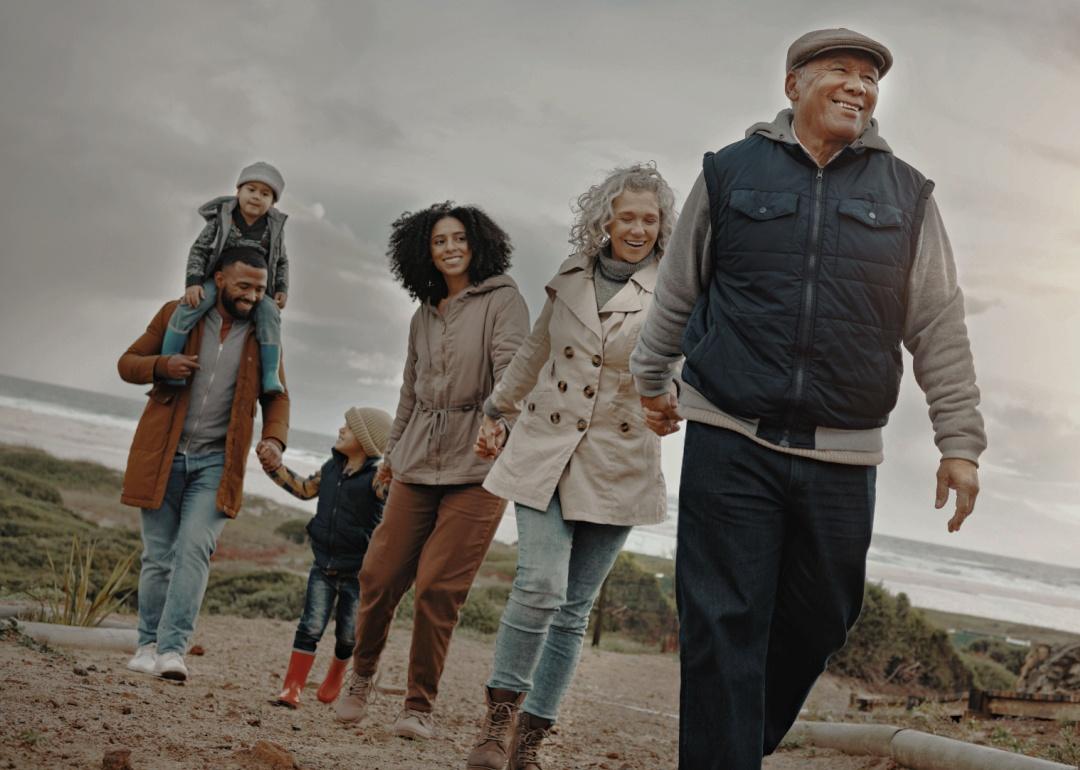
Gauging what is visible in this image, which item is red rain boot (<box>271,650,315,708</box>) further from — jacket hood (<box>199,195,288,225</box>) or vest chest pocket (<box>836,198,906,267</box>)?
vest chest pocket (<box>836,198,906,267</box>)

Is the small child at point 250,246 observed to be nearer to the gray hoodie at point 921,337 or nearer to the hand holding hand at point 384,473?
the hand holding hand at point 384,473

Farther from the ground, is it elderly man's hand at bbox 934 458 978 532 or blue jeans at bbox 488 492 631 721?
elderly man's hand at bbox 934 458 978 532

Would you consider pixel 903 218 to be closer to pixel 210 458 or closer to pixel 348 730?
pixel 348 730

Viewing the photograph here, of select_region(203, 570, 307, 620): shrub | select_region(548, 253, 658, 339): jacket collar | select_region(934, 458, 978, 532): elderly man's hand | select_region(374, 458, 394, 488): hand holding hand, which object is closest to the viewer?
select_region(934, 458, 978, 532): elderly man's hand

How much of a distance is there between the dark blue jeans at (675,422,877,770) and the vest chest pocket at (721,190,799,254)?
482 mm

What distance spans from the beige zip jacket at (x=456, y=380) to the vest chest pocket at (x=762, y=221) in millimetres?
1903

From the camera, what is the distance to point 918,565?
161 feet

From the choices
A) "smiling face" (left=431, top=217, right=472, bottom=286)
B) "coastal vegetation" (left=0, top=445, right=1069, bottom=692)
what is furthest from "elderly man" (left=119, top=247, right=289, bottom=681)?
"coastal vegetation" (left=0, top=445, right=1069, bottom=692)

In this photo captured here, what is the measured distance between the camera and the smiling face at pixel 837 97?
2.96m

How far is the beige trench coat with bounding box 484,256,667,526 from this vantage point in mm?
3922

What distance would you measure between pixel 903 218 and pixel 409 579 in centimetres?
282

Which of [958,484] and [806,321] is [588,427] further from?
[958,484]

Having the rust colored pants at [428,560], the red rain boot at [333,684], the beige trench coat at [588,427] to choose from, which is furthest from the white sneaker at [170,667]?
the beige trench coat at [588,427]

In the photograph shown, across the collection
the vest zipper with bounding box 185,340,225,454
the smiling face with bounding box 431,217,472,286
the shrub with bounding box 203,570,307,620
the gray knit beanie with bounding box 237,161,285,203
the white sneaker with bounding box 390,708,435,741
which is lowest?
the shrub with bounding box 203,570,307,620
